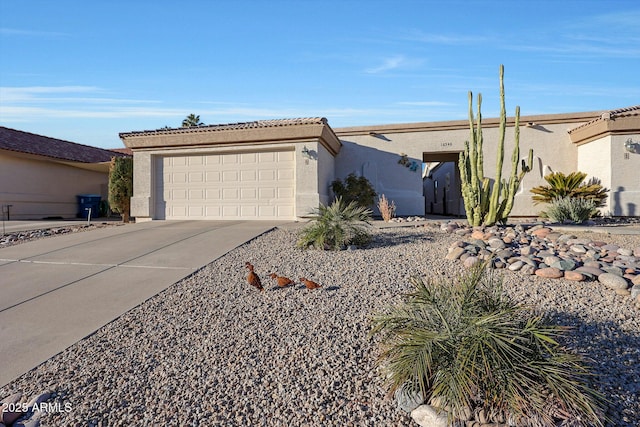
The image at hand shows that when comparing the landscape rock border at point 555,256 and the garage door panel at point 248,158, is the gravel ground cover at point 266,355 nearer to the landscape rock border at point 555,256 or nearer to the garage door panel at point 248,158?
the landscape rock border at point 555,256

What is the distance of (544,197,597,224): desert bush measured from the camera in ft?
33.4

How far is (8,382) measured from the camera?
3.26 m

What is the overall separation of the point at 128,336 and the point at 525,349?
378 cm

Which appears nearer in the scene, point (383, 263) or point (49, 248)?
point (383, 263)

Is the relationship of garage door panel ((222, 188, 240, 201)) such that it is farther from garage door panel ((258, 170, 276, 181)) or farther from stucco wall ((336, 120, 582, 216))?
stucco wall ((336, 120, 582, 216))

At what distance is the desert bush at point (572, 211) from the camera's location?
10.2 metres

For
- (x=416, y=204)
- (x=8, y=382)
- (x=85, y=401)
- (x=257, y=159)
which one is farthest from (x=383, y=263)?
(x=416, y=204)

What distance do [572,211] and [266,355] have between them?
1003 centimetres

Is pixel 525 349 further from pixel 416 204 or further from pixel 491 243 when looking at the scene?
pixel 416 204

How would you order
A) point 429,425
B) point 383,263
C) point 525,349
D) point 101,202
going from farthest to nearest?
point 101,202
point 383,263
point 525,349
point 429,425

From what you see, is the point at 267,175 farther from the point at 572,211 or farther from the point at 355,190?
the point at 572,211

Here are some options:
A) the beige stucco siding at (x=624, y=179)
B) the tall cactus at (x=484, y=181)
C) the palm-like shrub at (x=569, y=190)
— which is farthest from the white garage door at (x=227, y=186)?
the beige stucco siding at (x=624, y=179)

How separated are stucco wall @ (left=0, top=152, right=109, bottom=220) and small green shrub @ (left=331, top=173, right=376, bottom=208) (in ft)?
51.4

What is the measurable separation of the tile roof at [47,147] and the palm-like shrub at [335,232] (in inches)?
695
